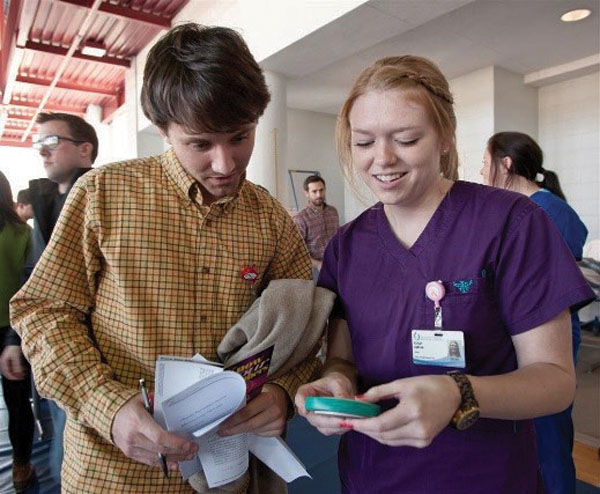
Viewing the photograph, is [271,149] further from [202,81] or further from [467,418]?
[467,418]

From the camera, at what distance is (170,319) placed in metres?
0.88

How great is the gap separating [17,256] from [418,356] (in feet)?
8.17

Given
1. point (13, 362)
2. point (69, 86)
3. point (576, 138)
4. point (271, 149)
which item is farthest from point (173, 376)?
point (69, 86)

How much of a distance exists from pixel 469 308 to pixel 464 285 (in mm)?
40

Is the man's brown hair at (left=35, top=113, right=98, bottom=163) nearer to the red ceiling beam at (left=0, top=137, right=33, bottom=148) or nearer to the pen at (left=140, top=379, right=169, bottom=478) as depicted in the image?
the pen at (left=140, top=379, right=169, bottom=478)

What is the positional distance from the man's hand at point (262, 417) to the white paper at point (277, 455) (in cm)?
4

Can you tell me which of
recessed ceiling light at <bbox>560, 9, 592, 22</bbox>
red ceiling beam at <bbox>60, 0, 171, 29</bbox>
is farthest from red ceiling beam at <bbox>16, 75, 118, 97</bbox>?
recessed ceiling light at <bbox>560, 9, 592, 22</bbox>

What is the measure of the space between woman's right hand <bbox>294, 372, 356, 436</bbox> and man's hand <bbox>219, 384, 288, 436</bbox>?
0.22 ft

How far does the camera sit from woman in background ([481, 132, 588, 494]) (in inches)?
77.9

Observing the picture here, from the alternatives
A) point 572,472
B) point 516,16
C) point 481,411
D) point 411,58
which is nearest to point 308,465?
point 572,472

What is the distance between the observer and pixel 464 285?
81 cm

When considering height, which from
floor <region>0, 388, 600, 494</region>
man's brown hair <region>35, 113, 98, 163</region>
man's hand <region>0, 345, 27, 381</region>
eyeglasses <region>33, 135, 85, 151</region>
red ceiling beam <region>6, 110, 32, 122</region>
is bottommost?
floor <region>0, 388, 600, 494</region>

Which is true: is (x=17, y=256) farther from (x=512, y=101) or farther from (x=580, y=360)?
(x=512, y=101)

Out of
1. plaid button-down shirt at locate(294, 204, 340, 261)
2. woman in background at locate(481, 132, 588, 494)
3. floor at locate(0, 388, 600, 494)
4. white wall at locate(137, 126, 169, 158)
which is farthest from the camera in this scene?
white wall at locate(137, 126, 169, 158)
